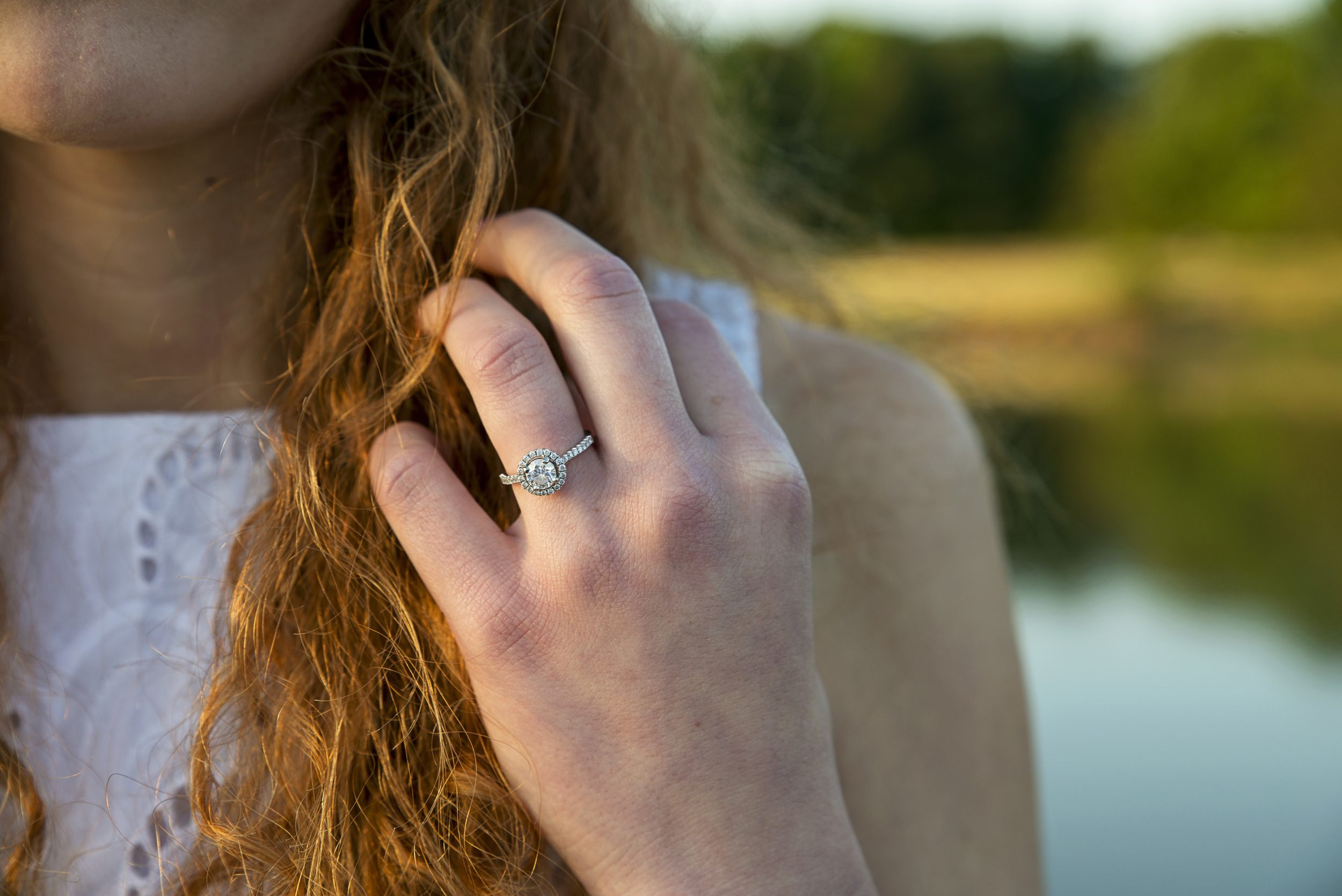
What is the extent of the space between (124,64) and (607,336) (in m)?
0.41

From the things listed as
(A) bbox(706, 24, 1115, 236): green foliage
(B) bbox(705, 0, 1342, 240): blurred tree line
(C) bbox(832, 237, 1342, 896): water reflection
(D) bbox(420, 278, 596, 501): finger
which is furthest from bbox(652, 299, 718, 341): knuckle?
(A) bbox(706, 24, 1115, 236): green foliage

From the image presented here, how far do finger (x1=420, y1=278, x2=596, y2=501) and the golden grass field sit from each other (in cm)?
857

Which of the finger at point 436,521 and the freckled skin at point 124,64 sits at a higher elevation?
the freckled skin at point 124,64

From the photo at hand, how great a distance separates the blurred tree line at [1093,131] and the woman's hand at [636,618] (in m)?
7.16

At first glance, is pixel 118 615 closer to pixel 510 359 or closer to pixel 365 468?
pixel 365 468

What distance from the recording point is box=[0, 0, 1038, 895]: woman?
27.4 inches

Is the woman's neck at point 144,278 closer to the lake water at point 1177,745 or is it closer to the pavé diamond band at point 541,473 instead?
the pavé diamond band at point 541,473

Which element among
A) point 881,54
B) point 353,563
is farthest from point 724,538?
point 881,54

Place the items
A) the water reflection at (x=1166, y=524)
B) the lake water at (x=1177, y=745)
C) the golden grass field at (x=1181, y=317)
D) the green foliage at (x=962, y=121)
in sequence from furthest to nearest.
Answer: the green foliage at (x=962, y=121) → the golden grass field at (x=1181, y=317) → the lake water at (x=1177, y=745) → the water reflection at (x=1166, y=524)

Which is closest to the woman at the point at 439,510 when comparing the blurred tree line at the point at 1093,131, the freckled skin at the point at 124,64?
the freckled skin at the point at 124,64

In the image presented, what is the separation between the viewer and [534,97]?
918mm

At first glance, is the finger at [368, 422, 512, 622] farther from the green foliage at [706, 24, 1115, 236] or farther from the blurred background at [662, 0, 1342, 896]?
the green foliage at [706, 24, 1115, 236]

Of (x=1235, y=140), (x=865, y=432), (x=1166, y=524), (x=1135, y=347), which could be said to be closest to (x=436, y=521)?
(x=865, y=432)

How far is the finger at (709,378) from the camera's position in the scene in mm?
765
